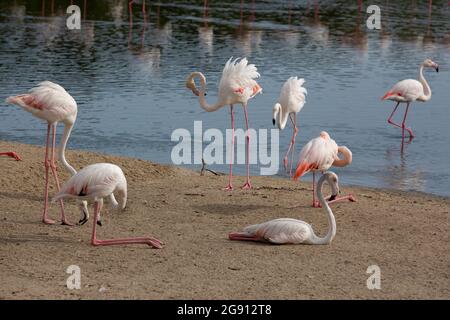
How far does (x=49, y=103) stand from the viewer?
8430 mm

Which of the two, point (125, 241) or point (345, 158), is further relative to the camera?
point (345, 158)

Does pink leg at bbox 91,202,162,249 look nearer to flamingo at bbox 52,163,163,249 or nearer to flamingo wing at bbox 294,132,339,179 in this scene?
flamingo at bbox 52,163,163,249

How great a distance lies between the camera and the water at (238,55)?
13.4m

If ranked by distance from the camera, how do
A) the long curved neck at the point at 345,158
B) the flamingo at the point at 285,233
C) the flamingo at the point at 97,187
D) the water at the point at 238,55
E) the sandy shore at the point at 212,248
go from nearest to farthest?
1. the sandy shore at the point at 212,248
2. the flamingo at the point at 97,187
3. the flamingo at the point at 285,233
4. the long curved neck at the point at 345,158
5. the water at the point at 238,55

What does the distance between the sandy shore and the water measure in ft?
6.60

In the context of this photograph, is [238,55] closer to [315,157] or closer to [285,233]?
[315,157]

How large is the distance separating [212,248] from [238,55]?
528 inches

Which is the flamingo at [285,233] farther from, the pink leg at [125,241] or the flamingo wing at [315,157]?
the flamingo wing at [315,157]

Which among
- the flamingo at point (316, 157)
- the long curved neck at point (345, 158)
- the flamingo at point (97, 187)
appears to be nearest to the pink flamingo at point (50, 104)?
the flamingo at point (97, 187)

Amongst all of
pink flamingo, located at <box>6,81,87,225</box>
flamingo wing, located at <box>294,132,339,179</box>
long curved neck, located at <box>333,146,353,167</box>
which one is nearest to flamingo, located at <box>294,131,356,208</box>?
flamingo wing, located at <box>294,132,339,179</box>

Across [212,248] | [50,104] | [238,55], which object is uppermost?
[50,104]

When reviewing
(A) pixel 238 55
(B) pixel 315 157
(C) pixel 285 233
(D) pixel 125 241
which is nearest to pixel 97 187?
(D) pixel 125 241

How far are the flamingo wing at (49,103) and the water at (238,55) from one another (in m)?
3.77
